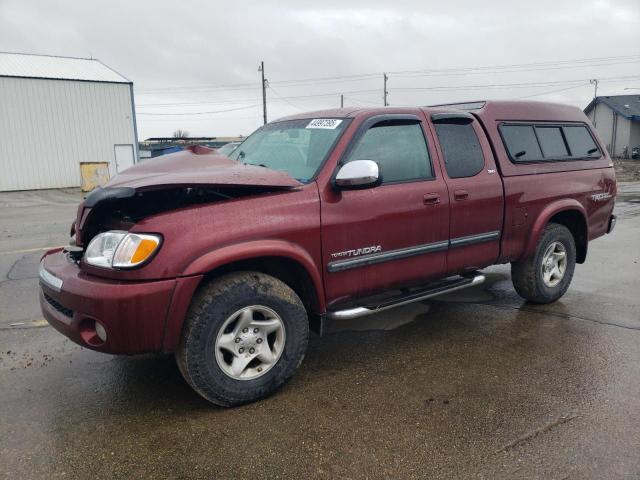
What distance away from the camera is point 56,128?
2747cm

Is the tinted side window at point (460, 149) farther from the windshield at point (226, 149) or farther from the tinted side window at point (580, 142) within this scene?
the windshield at point (226, 149)

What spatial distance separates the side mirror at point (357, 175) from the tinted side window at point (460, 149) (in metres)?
1.01

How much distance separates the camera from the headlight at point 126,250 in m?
2.81

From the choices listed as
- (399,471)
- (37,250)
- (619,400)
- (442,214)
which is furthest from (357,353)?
(37,250)

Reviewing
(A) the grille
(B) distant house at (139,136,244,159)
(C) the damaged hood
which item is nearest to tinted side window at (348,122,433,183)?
(C) the damaged hood

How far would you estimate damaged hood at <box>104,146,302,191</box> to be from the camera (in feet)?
9.87

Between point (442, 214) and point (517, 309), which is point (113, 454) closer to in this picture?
point (442, 214)

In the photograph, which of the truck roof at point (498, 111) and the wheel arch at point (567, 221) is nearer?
the truck roof at point (498, 111)

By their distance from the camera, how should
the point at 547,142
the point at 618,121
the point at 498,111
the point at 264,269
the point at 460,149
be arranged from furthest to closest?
1. the point at 618,121
2. the point at 547,142
3. the point at 498,111
4. the point at 460,149
5. the point at 264,269

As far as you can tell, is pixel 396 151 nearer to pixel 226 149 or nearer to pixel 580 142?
pixel 580 142

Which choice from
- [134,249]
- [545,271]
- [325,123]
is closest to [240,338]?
[134,249]

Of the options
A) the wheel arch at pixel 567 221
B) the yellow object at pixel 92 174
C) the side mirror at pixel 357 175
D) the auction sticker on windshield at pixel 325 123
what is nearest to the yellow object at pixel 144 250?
the side mirror at pixel 357 175

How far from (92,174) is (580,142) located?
866 inches

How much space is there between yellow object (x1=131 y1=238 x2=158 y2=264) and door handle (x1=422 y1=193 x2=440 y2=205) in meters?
2.01
